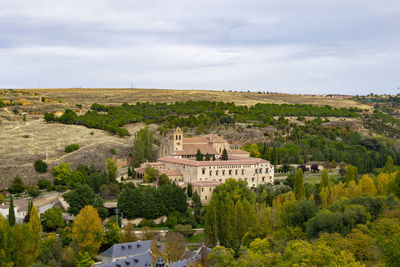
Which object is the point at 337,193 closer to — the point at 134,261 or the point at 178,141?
the point at 134,261

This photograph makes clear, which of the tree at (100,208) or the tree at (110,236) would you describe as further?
the tree at (100,208)

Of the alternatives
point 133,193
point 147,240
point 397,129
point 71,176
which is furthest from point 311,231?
point 397,129

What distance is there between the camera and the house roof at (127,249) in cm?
4303

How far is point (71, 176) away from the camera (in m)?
64.8

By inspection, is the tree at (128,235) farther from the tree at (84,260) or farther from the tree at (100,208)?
the tree at (100,208)

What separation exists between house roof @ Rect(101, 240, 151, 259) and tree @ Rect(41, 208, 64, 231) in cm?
840

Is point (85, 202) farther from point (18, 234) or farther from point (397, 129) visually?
point (397, 129)

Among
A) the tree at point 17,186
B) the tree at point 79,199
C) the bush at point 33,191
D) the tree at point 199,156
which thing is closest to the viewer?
the tree at point 79,199

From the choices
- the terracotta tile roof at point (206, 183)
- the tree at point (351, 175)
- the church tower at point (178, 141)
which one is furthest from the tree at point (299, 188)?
the church tower at point (178, 141)

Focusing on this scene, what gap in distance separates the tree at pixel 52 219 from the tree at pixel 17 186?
439 inches

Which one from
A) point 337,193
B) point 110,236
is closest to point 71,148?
point 110,236

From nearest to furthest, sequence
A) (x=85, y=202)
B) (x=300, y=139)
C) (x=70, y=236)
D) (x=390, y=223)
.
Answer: (x=390, y=223)
(x=70, y=236)
(x=85, y=202)
(x=300, y=139)

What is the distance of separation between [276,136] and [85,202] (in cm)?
5125

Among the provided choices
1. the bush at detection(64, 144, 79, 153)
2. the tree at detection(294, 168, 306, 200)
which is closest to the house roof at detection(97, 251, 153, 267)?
the tree at detection(294, 168, 306, 200)
